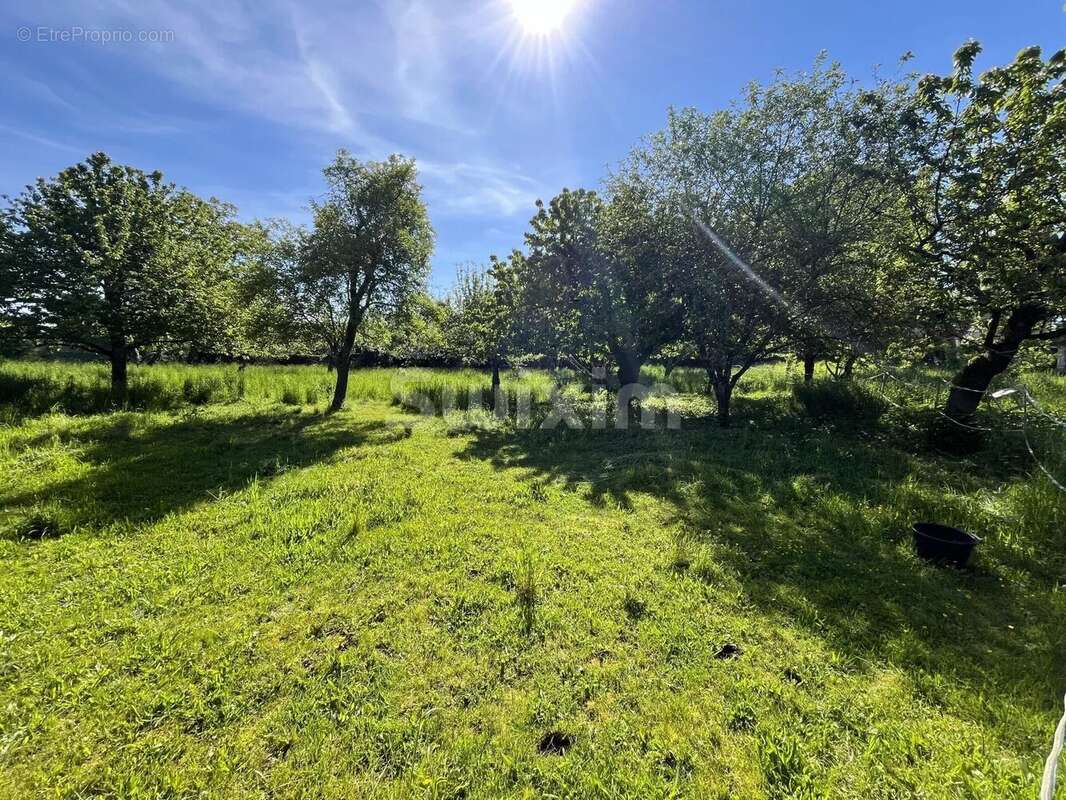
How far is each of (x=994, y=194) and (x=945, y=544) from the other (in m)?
6.76

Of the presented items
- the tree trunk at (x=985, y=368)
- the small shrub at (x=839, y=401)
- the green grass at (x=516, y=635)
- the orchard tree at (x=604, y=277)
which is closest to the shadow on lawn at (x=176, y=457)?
the green grass at (x=516, y=635)

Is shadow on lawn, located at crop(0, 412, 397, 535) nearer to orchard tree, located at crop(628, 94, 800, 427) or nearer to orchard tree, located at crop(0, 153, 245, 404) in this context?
orchard tree, located at crop(0, 153, 245, 404)

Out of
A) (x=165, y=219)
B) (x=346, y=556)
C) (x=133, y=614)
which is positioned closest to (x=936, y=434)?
(x=346, y=556)

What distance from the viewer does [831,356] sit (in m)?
11.0

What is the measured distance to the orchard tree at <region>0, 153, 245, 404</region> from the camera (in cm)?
955

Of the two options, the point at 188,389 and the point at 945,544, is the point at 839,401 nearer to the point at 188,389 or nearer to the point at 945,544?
the point at 945,544

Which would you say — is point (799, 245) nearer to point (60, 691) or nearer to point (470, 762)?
point (470, 762)

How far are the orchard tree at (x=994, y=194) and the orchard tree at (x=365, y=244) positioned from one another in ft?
36.8

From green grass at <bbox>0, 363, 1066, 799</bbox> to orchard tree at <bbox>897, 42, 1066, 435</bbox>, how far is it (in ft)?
10.6

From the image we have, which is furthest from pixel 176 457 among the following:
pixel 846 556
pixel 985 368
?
pixel 985 368

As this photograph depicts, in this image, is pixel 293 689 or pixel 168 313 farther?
pixel 168 313

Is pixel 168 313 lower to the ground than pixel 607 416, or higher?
higher

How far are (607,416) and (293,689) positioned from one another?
31.8 feet

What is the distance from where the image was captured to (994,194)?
6.57 m
